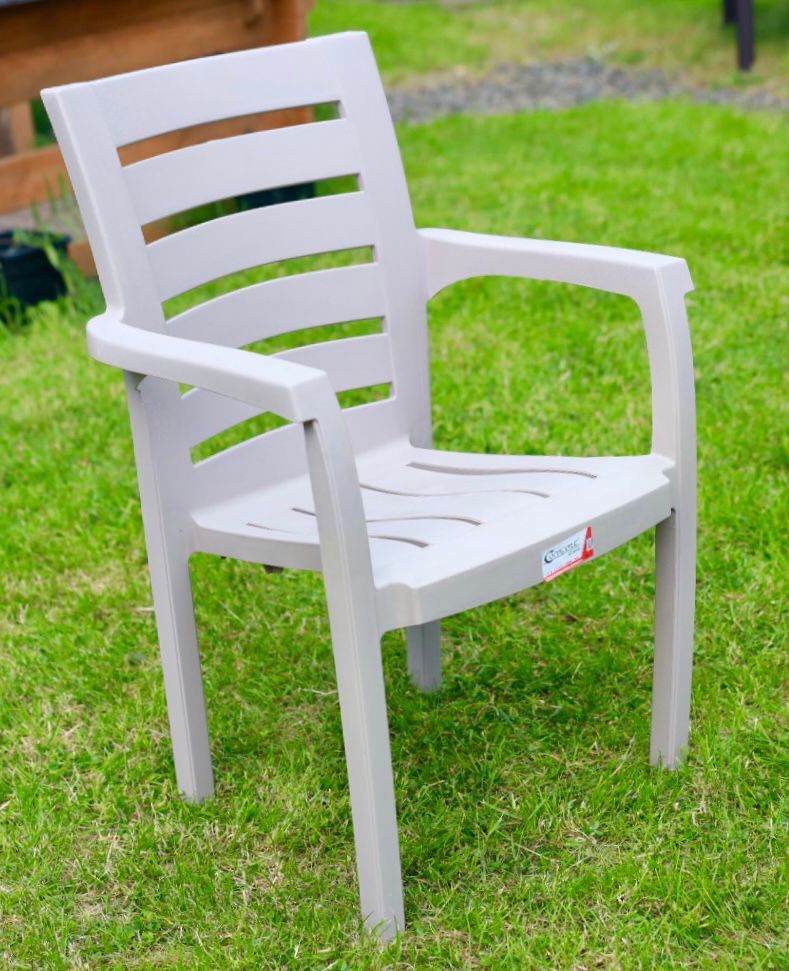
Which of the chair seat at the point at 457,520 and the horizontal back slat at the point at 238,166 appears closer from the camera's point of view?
the chair seat at the point at 457,520

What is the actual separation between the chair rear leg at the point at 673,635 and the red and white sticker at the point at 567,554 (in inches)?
8.5

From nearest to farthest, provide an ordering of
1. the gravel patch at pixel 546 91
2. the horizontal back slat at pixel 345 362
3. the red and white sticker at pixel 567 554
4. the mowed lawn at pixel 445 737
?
the red and white sticker at pixel 567 554 < the mowed lawn at pixel 445 737 < the horizontal back slat at pixel 345 362 < the gravel patch at pixel 546 91

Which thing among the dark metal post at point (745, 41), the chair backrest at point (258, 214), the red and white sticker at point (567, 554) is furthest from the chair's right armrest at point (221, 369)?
the dark metal post at point (745, 41)

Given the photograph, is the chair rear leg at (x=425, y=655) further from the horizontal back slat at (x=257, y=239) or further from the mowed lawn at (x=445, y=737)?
the horizontal back slat at (x=257, y=239)

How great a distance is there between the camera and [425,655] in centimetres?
220

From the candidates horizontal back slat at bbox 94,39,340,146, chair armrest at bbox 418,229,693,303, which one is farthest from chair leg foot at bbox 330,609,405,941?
horizontal back slat at bbox 94,39,340,146

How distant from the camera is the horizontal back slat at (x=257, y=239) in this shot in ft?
6.09

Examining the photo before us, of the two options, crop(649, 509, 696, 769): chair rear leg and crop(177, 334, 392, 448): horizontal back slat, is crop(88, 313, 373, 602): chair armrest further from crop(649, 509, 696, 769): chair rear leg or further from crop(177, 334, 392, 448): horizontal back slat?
crop(649, 509, 696, 769): chair rear leg

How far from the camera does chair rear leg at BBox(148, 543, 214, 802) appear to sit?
6.00 feet

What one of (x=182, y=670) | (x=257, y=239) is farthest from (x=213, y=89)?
(x=182, y=670)

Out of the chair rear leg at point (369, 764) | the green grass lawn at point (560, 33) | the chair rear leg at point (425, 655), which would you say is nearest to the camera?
the chair rear leg at point (369, 764)

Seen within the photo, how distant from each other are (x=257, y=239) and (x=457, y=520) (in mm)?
543

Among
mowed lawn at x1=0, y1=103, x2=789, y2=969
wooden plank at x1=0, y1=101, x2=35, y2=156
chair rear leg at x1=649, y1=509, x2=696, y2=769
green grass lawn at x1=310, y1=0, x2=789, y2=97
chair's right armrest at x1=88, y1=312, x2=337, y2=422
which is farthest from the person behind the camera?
green grass lawn at x1=310, y1=0, x2=789, y2=97

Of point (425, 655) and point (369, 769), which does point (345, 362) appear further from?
point (369, 769)
